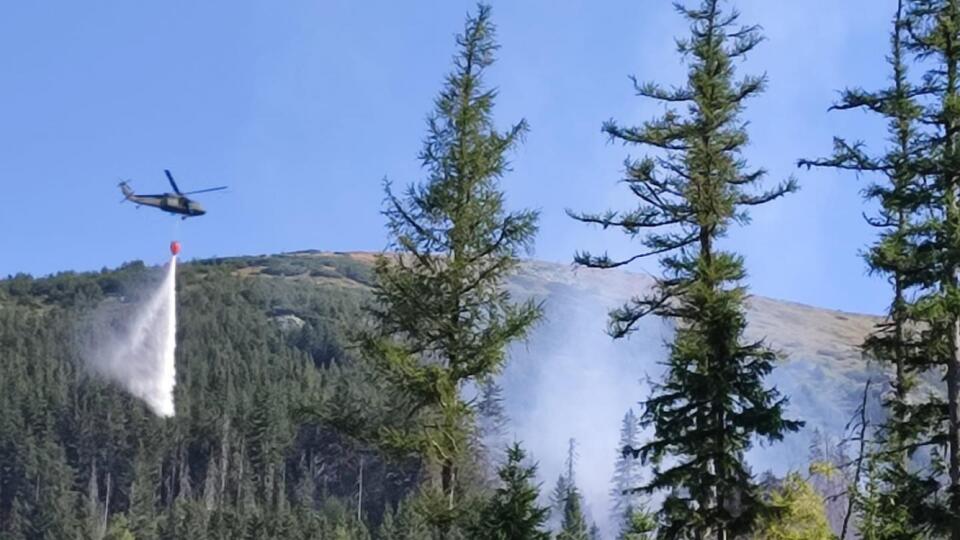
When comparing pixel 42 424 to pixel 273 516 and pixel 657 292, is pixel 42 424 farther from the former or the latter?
pixel 657 292

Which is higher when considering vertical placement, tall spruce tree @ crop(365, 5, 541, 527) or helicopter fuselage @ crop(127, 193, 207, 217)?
helicopter fuselage @ crop(127, 193, 207, 217)

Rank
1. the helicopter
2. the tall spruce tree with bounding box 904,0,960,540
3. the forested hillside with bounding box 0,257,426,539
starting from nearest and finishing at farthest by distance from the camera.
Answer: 1. the tall spruce tree with bounding box 904,0,960,540
2. the helicopter
3. the forested hillside with bounding box 0,257,426,539

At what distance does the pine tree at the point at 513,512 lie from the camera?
69.8 feet

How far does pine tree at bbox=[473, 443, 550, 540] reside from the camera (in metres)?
21.3

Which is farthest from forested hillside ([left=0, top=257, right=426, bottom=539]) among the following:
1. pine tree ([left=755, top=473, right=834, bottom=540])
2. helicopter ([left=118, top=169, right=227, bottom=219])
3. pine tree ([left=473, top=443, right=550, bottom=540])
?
pine tree ([left=473, top=443, right=550, bottom=540])

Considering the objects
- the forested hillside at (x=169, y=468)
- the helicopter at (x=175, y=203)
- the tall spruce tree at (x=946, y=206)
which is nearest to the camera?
the tall spruce tree at (x=946, y=206)

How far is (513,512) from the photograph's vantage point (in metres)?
21.3

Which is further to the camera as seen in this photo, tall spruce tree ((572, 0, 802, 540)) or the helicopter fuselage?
the helicopter fuselage

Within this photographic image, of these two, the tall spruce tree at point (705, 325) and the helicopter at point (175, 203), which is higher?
the helicopter at point (175, 203)

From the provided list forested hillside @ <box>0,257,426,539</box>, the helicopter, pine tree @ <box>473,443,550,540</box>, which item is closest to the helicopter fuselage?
the helicopter

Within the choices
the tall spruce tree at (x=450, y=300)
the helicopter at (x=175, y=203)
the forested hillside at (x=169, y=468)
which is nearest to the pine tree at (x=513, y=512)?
the tall spruce tree at (x=450, y=300)

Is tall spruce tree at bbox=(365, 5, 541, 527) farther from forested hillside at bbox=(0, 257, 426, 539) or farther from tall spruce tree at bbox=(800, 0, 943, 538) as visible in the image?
forested hillside at bbox=(0, 257, 426, 539)

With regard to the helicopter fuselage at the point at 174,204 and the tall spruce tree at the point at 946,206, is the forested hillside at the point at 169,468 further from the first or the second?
the tall spruce tree at the point at 946,206

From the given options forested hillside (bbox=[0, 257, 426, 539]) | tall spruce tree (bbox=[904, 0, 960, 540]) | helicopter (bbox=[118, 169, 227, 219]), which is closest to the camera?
tall spruce tree (bbox=[904, 0, 960, 540])
